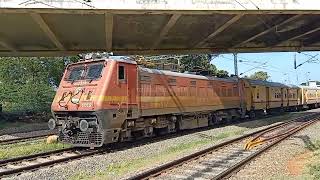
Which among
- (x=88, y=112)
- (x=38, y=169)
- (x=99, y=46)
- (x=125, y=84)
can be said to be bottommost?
(x=38, y=169)

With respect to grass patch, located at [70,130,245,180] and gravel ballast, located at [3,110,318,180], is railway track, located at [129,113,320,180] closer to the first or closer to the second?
gravel ballast, located at [3,110,318,180]

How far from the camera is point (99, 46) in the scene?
22.7m

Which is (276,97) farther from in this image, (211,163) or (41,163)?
(41,163)

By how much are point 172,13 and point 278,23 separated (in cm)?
672

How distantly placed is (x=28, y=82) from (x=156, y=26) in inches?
738

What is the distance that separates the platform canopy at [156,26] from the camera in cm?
1509

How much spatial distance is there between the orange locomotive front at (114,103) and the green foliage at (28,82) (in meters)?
16.4

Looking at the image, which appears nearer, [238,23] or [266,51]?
[238,23]

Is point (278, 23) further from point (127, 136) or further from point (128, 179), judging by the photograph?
point (128, 179)

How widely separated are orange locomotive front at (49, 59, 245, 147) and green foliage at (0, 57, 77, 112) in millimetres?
16354

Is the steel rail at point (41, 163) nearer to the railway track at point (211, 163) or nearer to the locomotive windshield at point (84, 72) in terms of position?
the locomotive windshield at point (84, 72)

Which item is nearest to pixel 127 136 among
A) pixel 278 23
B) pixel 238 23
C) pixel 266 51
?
pixel 238 23

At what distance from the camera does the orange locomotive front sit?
14016mm

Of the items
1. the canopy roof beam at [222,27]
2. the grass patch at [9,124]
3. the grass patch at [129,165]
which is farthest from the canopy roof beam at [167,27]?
the grass patch at [9,124]
